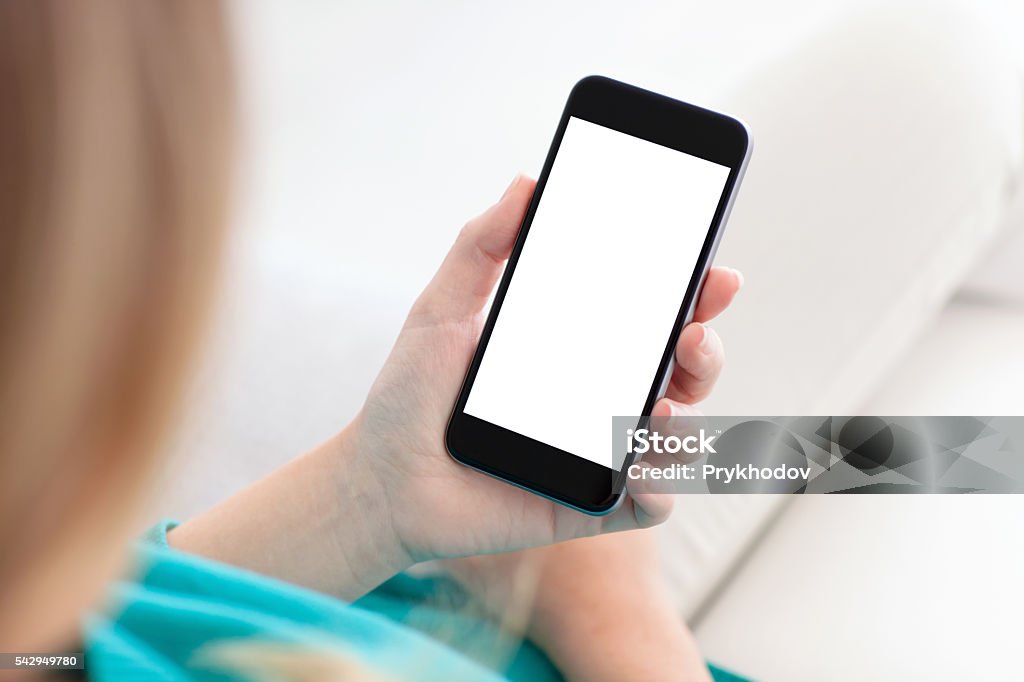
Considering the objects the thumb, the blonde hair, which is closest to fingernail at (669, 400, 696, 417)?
the thumb

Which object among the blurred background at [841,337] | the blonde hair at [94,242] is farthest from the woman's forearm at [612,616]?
the blonde hair at [94,242]

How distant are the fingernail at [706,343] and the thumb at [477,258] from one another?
13 cm

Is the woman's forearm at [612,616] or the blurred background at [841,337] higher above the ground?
the blurred background at [841,337]

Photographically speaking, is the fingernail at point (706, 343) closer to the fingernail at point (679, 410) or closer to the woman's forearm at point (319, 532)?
the fingernail at point (679, 410)

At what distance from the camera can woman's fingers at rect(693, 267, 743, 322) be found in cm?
51

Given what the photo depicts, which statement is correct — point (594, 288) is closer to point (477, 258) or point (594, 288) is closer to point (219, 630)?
point (477, 258)

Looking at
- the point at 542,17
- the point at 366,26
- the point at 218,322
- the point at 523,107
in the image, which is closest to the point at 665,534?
the point at 218,322

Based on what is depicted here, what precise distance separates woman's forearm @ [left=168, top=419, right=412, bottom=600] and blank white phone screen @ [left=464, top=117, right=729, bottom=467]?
3.6 inches

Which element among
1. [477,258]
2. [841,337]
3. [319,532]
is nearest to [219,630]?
[319,532]

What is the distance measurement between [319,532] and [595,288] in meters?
0.23

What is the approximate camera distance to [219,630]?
1.42ft

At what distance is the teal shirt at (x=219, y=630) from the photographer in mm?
404

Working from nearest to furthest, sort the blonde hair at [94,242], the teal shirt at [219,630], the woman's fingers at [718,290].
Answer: the blonde hair at [94,242]
the teal shirt at [219,630]
the woman's fingers at [718,290]

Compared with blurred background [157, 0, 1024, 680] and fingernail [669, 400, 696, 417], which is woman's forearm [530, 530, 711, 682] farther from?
fingernail [669, 400, 696, 417]
